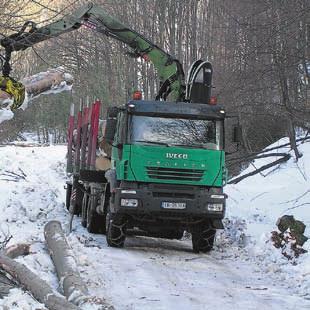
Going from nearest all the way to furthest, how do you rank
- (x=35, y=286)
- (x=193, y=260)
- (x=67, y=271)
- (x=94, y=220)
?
1. (x=35, y=286)
2. (x=67, y=271)
3. (x=193, y=260)
4. (x=94, y=220)

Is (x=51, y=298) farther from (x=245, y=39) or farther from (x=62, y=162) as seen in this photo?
(x=62, y=162)

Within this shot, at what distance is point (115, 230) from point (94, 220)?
5.56ft

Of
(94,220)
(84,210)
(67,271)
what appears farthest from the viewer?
(84,210)

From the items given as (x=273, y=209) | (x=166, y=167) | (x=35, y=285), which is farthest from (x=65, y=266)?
(x=273, y=209)

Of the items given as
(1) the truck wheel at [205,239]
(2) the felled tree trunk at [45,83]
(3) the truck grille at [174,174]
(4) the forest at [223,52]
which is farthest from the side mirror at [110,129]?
(1) the truck wheel at [205,239]

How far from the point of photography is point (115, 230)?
10.9 meters

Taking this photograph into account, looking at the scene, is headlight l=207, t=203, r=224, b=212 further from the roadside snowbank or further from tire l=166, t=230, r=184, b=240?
tire l=166, t=230, r=184, b=240

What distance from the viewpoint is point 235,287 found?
8.23 m

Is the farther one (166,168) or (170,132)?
(170,132)

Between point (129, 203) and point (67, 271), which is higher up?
point (129, 203)

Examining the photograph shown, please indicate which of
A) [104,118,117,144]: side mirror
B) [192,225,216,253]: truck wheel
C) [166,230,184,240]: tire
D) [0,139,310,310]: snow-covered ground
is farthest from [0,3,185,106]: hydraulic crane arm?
[0,139,310,310]: snow-covered ground

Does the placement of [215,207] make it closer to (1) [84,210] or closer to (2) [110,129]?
(2) [110,129]

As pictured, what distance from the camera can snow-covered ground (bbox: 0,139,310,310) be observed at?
743 cm

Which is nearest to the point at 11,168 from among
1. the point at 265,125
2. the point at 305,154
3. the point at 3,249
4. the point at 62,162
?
the point at 62,162
